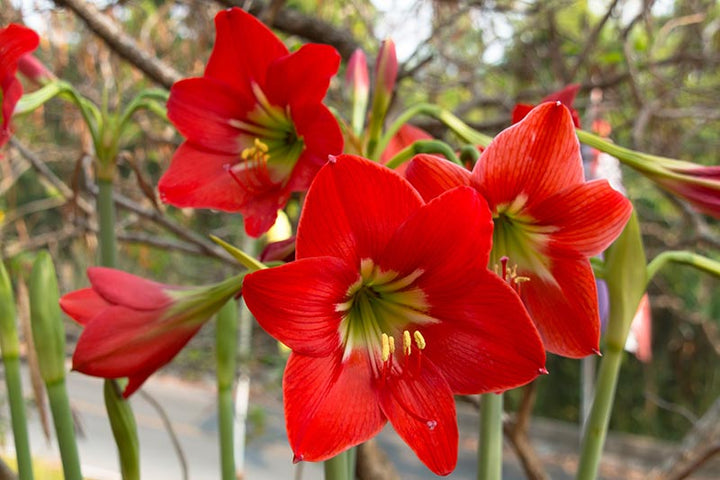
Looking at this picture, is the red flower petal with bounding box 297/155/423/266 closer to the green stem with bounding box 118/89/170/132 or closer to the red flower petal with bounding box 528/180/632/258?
the red flower petal with bounding box 528/180/632/258

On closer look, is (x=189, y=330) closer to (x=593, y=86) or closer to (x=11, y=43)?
(x=11, y=43)

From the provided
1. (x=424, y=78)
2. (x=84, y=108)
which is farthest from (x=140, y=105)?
(x=424, y=78)

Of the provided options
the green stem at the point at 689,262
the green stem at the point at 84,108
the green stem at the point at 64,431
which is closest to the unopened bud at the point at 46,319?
the green stem at the point at 64,431

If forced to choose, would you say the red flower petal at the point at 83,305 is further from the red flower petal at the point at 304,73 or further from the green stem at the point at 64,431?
the red flower petal at the point at 304,73

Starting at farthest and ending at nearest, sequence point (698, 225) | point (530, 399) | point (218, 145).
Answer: point (698, 225), point (530, 399), point (218, 145)

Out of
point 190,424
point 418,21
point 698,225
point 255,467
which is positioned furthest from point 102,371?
point 190,424

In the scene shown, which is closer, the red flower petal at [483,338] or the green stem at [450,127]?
the red flower petal at [483,338]

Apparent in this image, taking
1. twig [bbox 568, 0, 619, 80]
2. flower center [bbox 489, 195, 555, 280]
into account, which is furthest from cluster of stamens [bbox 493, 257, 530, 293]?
twig [bbox 568, 0, 619, 80]
